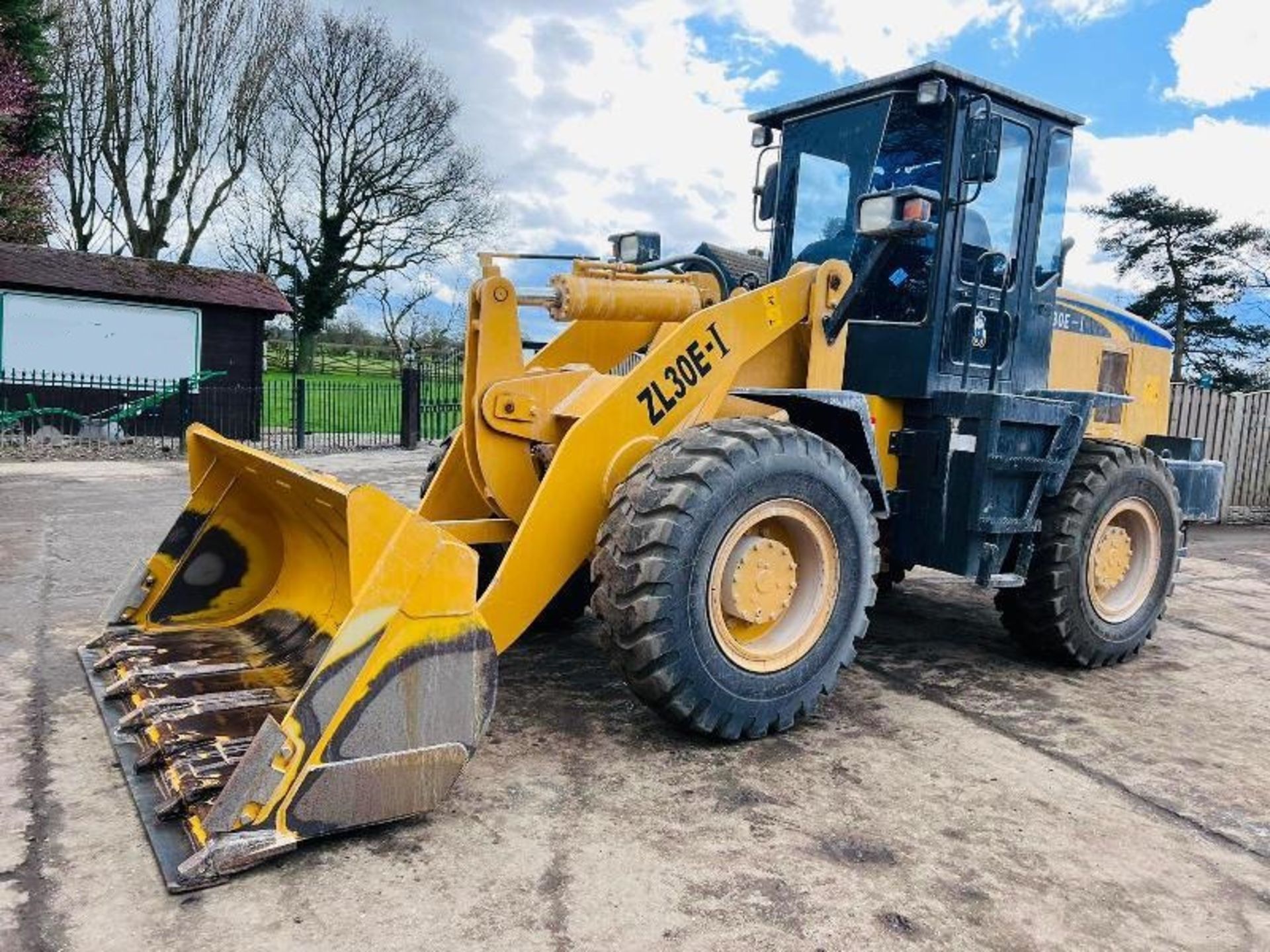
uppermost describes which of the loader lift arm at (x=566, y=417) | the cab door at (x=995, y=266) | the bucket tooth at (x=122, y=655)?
the cab door at (x=995, y=266)

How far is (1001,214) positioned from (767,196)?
4.04ft

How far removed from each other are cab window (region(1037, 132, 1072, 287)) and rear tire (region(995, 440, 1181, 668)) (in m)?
0.96

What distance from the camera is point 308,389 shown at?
A: 1998 cm

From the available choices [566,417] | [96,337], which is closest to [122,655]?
[566,417]

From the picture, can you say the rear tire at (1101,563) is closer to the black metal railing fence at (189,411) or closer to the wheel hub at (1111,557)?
the wheel hub at (1111,557)

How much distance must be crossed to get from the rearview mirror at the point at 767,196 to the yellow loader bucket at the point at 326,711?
2.92 m

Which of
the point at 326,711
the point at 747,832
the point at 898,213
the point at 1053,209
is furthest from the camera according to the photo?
the point at 1053,209

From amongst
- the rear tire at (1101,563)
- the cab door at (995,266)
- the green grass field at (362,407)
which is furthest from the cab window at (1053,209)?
the green grass field at (362,407)

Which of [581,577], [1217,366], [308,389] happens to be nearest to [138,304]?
[308,389]

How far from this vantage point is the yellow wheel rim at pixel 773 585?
3646 millimetres

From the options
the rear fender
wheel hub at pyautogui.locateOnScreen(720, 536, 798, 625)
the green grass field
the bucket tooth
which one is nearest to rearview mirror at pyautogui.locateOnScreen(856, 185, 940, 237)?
Result: the rear fender

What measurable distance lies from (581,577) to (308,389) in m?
16.4

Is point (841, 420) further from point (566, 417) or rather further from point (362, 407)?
point (362, 407)

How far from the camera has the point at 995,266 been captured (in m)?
4.95
